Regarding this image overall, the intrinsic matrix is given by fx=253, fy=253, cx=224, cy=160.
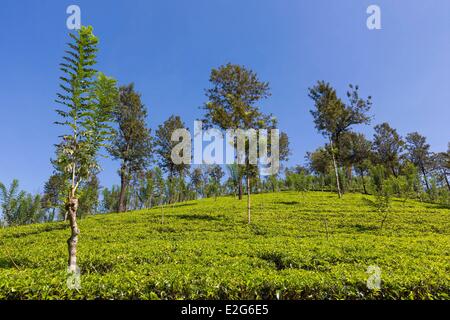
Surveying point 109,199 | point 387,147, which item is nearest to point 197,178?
point 109,199

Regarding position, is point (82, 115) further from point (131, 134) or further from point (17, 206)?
point (17, 206)

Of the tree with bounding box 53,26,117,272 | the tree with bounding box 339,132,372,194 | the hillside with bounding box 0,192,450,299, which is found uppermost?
the tree with bounding box 339,132,372,194

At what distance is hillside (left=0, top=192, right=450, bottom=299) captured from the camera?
617 centimetres

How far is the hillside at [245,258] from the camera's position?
617cm

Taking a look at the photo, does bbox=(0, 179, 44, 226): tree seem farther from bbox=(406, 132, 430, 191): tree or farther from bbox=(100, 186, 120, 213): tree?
bbox=(406, 132, 430, 191): tree

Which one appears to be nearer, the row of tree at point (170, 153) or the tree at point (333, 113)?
the row of tree at point (170, 153)

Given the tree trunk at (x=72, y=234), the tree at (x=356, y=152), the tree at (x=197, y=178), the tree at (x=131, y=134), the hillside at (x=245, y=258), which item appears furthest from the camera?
the tree at (x=197, y=178)

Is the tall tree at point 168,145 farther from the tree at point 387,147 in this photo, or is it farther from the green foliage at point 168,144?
the tree at point 387,147

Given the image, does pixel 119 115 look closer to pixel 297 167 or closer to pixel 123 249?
pixel 123 249

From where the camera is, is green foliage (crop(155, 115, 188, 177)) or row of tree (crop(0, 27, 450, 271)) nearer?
row of tree (crop(0, 27, 450, 271))

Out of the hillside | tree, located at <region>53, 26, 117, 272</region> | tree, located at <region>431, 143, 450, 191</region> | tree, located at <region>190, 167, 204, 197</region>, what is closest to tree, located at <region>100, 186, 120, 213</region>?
tree, located at <region>190, 167, 204, 197</region>

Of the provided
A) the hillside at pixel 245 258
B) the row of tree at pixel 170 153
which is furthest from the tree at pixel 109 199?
the hillside at pixel 245 258

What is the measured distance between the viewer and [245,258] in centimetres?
1115
